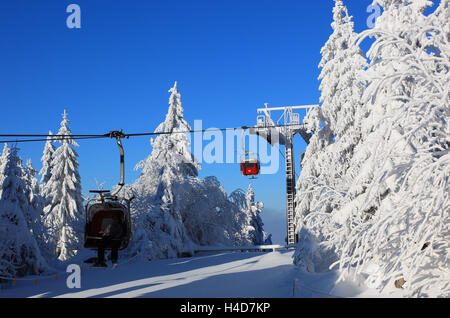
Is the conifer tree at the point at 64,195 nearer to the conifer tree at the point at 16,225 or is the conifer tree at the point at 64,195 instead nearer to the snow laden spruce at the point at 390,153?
the conifer tree at the point at 16,225

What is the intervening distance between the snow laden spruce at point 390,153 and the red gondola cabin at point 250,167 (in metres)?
2.46

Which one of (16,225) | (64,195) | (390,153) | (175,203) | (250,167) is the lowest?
(16,225)

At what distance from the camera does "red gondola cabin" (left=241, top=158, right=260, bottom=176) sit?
20266 millimetres

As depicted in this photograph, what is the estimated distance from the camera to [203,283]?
17.8 m

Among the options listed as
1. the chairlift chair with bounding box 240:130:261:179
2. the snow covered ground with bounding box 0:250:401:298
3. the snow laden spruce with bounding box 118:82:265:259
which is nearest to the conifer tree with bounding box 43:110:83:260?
the snow laden spruce with bounding box 118:82:265:259

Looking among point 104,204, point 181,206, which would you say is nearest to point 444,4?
point 104,204

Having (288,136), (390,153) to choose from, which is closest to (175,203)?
(288,136)

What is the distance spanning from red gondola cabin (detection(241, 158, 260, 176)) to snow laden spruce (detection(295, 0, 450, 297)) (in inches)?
96.9

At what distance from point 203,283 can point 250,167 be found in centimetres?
617

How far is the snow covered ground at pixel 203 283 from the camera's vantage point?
1443cm

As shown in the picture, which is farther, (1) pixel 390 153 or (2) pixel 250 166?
(2) pixel 250 166

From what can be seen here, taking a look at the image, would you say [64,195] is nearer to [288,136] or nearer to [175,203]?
[175,203]

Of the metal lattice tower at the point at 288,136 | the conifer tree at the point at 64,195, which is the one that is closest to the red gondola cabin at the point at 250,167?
the metal lattice tower at the point at 288,136
